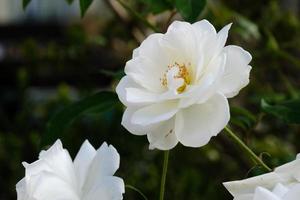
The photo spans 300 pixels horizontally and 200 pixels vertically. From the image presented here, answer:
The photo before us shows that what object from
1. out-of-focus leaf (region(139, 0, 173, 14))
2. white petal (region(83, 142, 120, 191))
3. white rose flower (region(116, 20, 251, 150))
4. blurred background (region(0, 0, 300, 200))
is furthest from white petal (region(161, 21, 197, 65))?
blurred background (region(0, 0, 300, 200))

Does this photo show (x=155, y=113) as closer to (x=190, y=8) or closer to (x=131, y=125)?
(x=131, y=125)

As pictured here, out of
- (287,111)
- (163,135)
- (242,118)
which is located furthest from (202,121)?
(242,118)

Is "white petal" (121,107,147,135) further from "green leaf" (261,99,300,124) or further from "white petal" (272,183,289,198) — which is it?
"green leaf" (261,99,300,124)

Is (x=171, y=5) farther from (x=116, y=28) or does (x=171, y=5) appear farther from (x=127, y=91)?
(x=116, y=28)

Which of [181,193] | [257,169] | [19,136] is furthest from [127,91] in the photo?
[19,136]

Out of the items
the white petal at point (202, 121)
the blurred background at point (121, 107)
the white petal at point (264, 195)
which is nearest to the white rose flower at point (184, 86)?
the white petal at point (202, 121)
